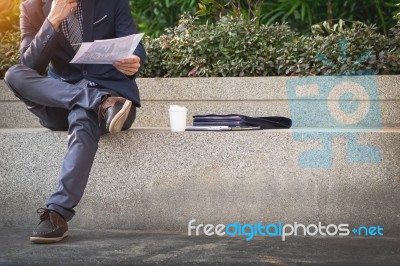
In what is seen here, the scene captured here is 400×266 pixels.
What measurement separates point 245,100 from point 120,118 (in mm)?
1206

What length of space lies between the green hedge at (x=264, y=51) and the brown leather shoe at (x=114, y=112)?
1146mm

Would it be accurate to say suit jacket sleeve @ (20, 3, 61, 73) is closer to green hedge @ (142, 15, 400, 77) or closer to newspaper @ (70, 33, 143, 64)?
newspaper @ (70, 33, 143, 64)

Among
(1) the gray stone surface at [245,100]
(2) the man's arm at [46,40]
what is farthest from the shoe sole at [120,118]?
(1) the gray stone surface at [245,100]

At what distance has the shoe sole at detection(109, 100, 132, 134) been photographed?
433 cm

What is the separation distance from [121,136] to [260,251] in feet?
3.57

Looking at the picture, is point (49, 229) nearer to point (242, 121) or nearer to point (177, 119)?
point (177, 119)

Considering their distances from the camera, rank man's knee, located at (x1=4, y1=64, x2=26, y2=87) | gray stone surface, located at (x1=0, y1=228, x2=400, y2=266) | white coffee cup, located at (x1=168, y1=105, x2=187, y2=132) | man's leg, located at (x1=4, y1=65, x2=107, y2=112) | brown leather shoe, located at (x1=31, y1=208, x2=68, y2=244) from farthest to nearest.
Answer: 1. white coffee cup, located at (x1=168, y1=105, x2=187, y2=132)
2. man's knee, located at (x1=4, y1=64, x2=26, y2=87)
3. man's leg, located at (x1=4, y1=65, x2=107, y2=112)
4. brown leather shoe, located at (x1=31, y1=208, x2=68, y2=244)
5. gray stone surface, located at (x1=0, y1=228, x2=400, y2=266)

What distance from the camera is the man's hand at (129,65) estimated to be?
14.7 ft

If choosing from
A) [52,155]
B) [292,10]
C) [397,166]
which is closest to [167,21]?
[292,10]

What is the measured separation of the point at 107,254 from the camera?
395cm

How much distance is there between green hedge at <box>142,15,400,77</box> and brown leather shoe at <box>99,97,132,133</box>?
1.15 m

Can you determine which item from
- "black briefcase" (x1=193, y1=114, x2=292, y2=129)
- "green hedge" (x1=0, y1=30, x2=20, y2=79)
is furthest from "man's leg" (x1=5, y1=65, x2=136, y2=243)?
"green hedge" (x1=0, y1=30, x2=20, y2=79)

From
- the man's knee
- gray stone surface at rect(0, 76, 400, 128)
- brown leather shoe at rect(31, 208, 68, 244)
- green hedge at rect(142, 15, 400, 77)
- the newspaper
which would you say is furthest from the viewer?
green hedge at rect(142, 15, 400, 77)

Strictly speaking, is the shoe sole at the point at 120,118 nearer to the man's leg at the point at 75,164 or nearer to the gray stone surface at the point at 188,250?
the man's leg at the point at 75,164
